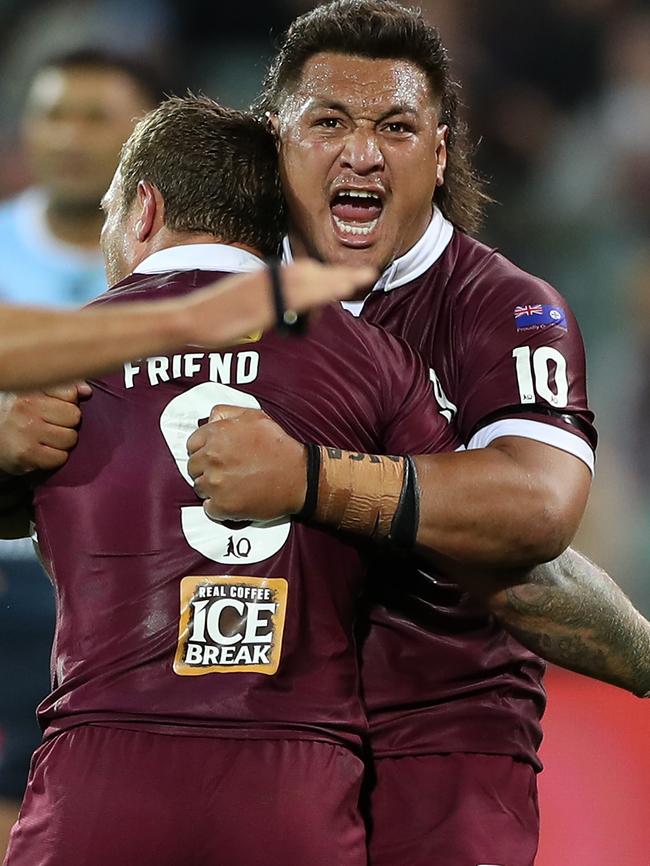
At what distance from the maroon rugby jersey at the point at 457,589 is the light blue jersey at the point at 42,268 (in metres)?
2.66

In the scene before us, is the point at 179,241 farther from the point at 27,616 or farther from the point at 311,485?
the point at 27,616

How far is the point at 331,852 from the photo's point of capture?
7.48ft

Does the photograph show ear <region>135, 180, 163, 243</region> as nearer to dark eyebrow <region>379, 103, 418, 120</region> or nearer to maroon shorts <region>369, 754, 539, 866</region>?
dark eyebrow <region>379, 103, 418, 120</region>

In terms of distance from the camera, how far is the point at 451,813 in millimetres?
2742

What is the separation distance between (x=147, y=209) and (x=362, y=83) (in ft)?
2.10

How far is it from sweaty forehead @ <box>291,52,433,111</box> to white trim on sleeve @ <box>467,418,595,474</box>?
773mm

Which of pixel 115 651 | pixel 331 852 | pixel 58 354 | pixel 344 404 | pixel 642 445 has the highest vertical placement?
pixel 58 354

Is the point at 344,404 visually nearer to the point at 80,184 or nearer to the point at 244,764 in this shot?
the point at 244,764

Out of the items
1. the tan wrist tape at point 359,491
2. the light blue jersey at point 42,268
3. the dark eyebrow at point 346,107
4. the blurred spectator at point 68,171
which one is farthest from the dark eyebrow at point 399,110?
the light blue jersey at point 42,268

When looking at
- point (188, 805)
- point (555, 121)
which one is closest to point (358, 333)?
point (188, 805)

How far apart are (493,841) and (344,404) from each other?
90 centimetres

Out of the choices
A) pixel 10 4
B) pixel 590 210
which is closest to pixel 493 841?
pixel 590 210

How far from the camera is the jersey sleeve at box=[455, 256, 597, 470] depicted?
105 inches

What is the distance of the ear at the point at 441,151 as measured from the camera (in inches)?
124
